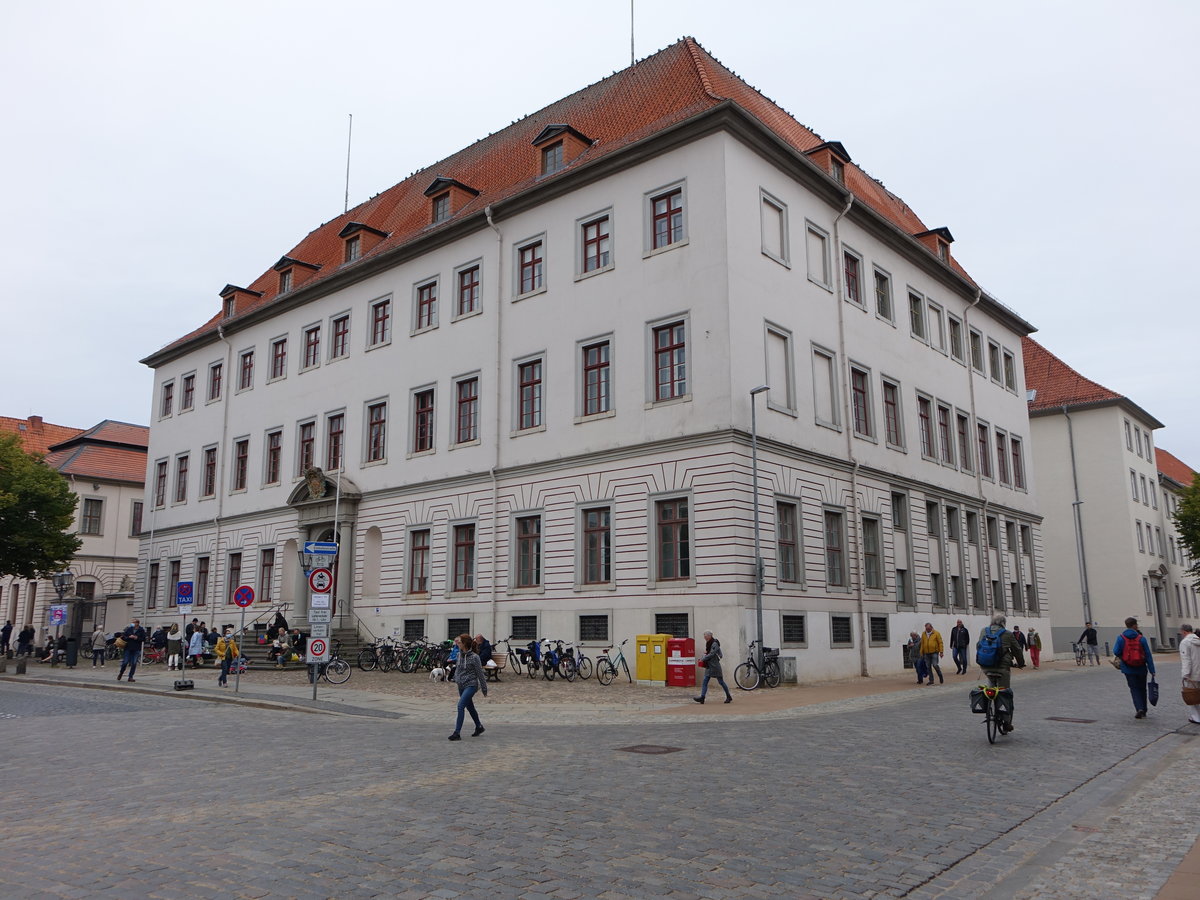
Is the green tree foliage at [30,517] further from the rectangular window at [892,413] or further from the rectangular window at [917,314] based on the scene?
the rectangular window at [917,314]

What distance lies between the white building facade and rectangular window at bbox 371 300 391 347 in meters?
0.15

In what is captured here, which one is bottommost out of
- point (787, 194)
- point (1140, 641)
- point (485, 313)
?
point (1140, 641)

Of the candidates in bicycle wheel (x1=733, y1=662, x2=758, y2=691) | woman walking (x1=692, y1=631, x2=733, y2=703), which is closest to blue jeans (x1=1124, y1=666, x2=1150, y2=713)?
woman walking (x1=692, y1=631, x2=733, y2=703)

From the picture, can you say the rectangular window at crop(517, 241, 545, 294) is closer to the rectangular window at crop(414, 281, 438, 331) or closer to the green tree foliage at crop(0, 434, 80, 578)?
the rectangular window at crop(414, 281, 438, 331)

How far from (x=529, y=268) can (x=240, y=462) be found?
1881 centimetres

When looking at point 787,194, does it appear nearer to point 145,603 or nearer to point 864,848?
point 864,848

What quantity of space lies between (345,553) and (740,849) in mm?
30115

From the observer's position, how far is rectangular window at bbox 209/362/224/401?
147ft

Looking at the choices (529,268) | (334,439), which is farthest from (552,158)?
(334,439)

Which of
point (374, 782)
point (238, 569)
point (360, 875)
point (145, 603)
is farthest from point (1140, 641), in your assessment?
point (145, 603)

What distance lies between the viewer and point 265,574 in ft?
129

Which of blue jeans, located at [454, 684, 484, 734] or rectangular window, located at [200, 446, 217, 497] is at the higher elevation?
rectangular window, located at [200, 446, 217, 497]

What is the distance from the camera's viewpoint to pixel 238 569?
41.0m

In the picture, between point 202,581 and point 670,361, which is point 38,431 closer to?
point 202,581
